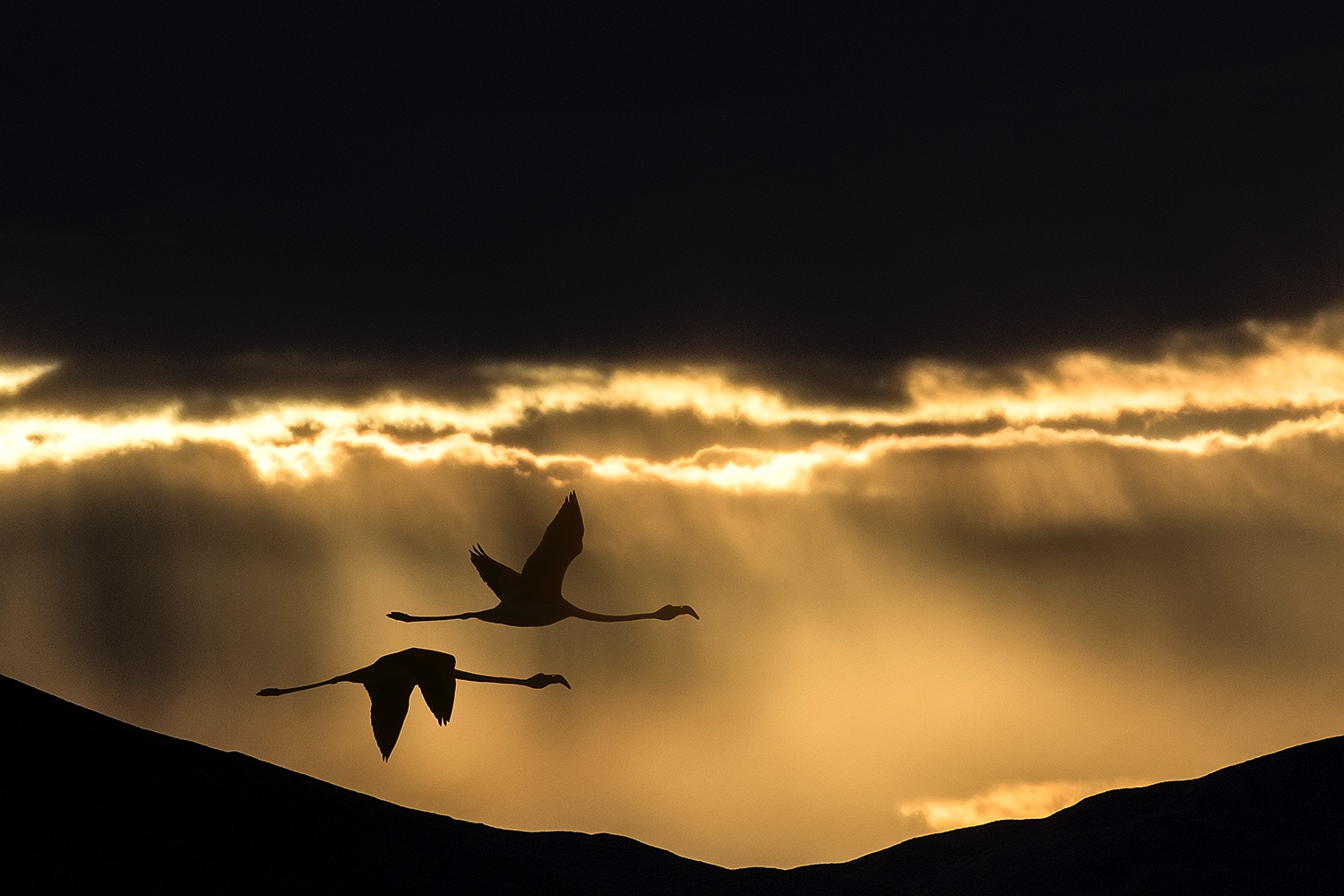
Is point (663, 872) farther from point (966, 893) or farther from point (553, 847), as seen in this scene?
point (966, 893)

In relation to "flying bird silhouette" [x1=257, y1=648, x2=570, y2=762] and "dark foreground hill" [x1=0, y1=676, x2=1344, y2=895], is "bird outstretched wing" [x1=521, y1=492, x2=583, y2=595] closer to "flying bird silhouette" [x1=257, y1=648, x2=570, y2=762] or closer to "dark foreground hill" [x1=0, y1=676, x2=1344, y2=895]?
Result: "flying bird silhouette" [x1=257, y1=648, x2=570, y2=762]

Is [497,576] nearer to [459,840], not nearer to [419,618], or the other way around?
[419,618]

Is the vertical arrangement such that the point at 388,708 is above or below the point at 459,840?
below

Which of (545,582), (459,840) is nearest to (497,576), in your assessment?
(545,582)

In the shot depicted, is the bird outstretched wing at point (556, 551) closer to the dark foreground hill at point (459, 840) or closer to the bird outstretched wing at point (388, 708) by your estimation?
the bird outstretched wing at point (388, 708)

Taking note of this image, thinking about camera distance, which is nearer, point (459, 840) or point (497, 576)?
point (497, 576)

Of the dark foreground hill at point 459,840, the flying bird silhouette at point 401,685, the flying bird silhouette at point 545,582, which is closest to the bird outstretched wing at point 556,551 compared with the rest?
the flying bird silhouette at point 545,582

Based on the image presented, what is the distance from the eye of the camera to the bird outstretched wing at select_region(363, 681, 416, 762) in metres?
27.8

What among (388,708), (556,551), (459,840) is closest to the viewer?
(388,708)

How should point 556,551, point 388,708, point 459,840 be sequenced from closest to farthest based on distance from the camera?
point 388,708, point 556,551, point 459,840

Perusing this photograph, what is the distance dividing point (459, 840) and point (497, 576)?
14.5 m

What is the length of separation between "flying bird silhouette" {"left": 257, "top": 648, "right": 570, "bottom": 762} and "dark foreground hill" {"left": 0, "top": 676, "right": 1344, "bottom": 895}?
38.1 feet

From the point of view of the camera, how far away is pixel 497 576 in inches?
1463

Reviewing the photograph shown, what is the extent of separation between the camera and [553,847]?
59594 mm
